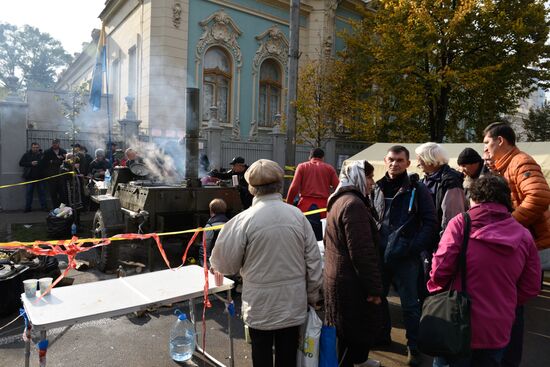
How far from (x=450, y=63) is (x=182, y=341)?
14.0m

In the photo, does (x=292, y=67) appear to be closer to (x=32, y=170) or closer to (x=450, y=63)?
(x=450, y=63)

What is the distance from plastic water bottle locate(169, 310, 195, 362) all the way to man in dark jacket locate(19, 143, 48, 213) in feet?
31.3

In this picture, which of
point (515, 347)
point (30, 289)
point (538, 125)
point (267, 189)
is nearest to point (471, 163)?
point (515, 347)

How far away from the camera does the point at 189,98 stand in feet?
23.2

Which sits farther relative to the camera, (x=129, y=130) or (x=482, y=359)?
(x=129, y=130)

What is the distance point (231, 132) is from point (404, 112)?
24.2 feet

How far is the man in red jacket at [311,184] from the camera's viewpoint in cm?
636

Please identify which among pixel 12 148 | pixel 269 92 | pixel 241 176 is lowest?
pixel 241 176


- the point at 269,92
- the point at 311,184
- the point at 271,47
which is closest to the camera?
the point at 311,184

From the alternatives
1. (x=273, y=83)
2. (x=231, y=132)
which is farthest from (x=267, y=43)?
(x=231, y=132)

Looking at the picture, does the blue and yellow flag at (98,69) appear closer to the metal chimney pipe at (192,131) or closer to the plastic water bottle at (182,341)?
the metal chimney pipe at (192,131)

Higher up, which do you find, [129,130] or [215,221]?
[129,130]

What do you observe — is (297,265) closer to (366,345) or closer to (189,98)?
(366,345)

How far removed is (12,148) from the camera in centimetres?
1188
